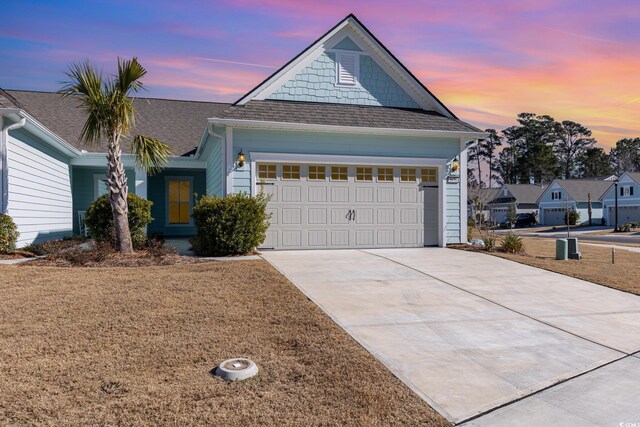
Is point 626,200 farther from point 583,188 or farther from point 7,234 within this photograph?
point 7,234

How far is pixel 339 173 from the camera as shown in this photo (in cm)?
1295

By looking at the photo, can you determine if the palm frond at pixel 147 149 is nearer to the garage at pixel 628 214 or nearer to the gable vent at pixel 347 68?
the gable vent at pixel 347 68

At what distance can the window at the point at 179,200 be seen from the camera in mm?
19016

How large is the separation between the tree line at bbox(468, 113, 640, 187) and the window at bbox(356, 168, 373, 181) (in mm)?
64632

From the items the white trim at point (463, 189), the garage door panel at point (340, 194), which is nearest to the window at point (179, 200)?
the garage door panel at point (340, 194)

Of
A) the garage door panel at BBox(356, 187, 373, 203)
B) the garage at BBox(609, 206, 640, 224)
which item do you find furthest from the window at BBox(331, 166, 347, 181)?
the garage at BBox(609, 206, 640, 224)

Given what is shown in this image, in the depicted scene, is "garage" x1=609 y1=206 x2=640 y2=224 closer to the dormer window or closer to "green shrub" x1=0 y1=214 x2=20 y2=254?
the dormer window

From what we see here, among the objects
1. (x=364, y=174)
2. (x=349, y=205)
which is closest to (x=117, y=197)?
(x=349, y=205)

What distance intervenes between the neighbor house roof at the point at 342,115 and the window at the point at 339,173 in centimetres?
126

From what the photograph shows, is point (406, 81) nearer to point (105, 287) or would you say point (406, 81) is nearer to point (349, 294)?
point (349, 294)

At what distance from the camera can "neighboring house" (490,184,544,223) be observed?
5906 centimetres

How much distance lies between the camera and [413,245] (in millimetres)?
13586

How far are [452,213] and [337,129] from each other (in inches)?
178

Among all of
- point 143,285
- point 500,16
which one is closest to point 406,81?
point 500,16
